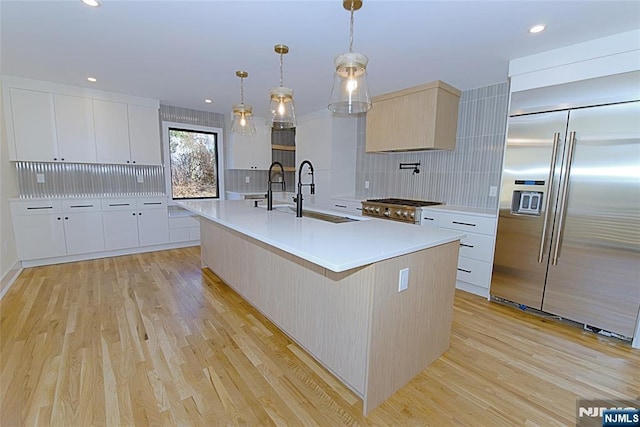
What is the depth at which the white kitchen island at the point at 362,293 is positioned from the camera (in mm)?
1478

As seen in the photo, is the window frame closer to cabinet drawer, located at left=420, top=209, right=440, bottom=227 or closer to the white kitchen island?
the white kitchen island

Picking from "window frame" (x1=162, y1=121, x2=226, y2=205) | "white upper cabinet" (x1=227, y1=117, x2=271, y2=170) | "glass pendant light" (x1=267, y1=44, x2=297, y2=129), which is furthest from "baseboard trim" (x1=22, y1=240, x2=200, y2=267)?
"glass pendant light" (x1=267, y1=44, x2=297, y2=129)

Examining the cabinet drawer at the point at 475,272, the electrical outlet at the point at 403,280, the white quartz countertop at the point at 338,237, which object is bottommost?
the cabinet drawer at the point at 475,272

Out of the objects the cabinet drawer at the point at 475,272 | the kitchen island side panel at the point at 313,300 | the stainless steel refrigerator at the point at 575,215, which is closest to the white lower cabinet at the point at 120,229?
the kitchen island side panel at the point at 313,300

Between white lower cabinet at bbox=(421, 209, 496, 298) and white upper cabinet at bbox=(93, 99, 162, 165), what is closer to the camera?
white lower cabinet at bbox=(421, 209, 496, 298)

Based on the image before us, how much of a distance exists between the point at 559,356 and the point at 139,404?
276 cm

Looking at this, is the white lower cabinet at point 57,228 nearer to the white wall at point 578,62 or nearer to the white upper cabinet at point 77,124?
the white upper cabinet at point 77,124

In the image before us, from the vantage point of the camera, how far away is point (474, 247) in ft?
10.1

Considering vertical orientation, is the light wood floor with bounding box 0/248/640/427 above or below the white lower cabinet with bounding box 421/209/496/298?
below

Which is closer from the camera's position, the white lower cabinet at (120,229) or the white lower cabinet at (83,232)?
the white lower cabinet at (83,232)

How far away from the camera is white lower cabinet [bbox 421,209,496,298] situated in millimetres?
2977

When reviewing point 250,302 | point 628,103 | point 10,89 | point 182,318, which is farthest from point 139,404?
point 10,89

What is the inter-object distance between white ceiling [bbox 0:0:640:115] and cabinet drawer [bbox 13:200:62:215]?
1.52m

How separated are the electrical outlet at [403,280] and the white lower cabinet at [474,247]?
1848 millimetres
